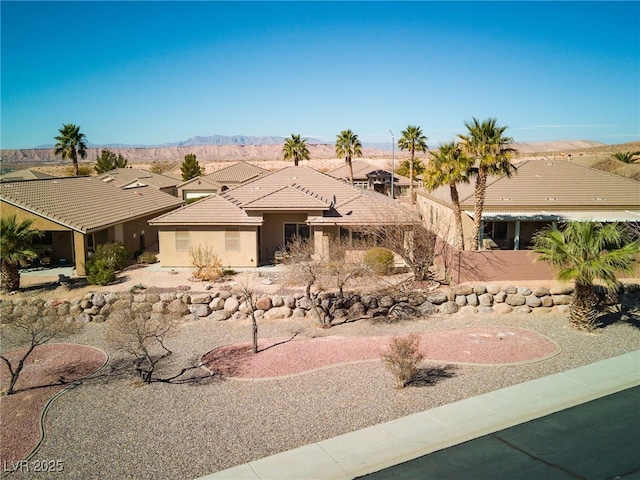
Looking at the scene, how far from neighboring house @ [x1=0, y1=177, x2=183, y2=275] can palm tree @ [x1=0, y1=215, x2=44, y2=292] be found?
2.42 meters

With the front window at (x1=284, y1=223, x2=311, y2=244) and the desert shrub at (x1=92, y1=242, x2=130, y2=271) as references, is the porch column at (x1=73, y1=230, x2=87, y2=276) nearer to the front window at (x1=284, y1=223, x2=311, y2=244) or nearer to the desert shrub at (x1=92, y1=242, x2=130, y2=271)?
the desert shrub at (x1=92, y1=242, x2=130, y2=271)

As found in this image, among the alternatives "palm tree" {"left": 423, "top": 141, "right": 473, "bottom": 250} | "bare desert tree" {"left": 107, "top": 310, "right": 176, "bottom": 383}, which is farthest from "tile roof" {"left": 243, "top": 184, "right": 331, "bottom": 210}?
"bare desert tree" {"left": 107, "top": 310, "right": 176, "bottom": 383}

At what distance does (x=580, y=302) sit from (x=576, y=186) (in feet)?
47.6

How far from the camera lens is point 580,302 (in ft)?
57.8

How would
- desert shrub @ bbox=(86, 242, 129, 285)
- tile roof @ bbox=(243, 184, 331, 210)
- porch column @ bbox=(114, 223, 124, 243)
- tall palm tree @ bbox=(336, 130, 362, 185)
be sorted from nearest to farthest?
1. desert shrub @ bbox=(86, 242, 129, 285)
2. tile roof @ bbox=(243, 184, 331, 210)
3. porch column @ bbox=(114, 223, 124, 243)
4. tall palm tree @ bbox=(336, 130, 362, 185)

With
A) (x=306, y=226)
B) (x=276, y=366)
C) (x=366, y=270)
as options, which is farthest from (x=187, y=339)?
(x=306, y=226)

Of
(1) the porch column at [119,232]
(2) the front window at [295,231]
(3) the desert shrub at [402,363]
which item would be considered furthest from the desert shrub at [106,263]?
(3) the desert shrub at [402,363]

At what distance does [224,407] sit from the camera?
41.0ft

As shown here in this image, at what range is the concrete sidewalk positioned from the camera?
9781 mm

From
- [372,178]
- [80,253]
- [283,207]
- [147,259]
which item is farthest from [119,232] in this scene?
[372,178]

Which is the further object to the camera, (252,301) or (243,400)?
(252,301)

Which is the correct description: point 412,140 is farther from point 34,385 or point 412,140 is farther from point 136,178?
point 34,385

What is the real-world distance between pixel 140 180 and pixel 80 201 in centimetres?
1423

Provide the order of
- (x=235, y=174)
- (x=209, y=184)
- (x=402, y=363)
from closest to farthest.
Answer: (x=402, y=363)
(x=209, y=184)
(x=235, y=174)
